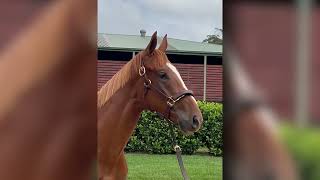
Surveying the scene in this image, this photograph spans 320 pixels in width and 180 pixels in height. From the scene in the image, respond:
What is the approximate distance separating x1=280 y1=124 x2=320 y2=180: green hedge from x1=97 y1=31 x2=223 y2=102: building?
371cm

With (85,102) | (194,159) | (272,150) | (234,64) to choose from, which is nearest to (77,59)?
(85,102)

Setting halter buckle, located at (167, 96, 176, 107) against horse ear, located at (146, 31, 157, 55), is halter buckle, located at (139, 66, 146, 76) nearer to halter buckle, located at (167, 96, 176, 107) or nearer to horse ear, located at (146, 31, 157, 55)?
horse ear, located at (146, 31, 157, 55)

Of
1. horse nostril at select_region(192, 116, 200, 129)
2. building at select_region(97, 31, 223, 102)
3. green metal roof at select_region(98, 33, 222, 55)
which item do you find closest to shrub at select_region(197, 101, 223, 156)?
building at select_region(97, 31, 223, 102)

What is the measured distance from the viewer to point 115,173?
93.9 inches

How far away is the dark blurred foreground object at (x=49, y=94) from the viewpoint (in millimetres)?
958

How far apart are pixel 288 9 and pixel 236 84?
183 millimetres

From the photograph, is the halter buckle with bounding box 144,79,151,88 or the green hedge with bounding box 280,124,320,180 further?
the halter buckle with bounding box 144,79,151,88

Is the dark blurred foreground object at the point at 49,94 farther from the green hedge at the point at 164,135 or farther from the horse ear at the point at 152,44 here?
the green hedge at the point at 164,135

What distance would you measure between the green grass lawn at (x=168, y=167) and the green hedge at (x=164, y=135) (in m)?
0.12

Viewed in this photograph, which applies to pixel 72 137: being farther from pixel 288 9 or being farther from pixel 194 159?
pixel 194 159

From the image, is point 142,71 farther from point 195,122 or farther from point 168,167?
point 168,167

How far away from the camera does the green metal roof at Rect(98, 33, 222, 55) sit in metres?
4.58

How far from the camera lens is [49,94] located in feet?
3.21

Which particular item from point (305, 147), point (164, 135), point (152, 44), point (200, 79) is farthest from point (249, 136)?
point (164, 135)
